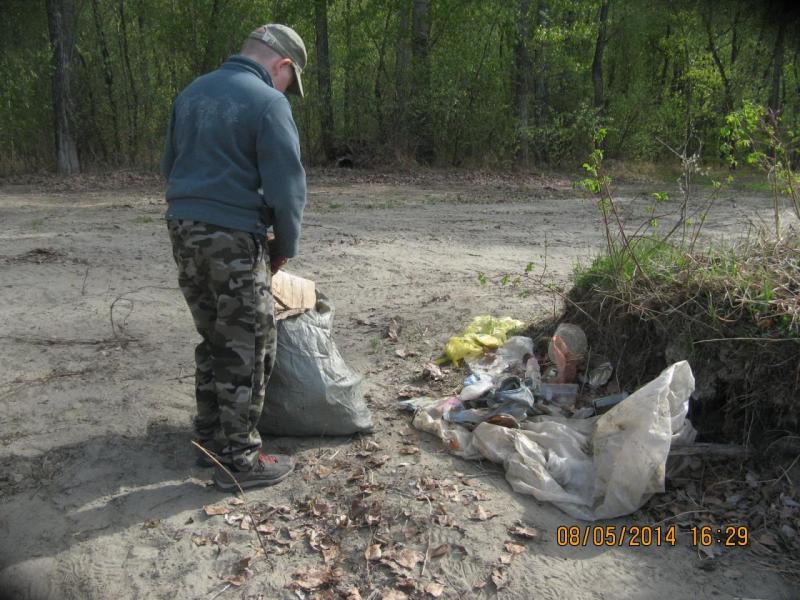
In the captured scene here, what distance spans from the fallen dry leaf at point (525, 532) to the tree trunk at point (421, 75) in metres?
14.6

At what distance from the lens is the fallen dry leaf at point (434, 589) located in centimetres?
297

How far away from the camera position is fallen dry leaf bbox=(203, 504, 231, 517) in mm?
3355

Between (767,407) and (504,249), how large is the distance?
4.70 m

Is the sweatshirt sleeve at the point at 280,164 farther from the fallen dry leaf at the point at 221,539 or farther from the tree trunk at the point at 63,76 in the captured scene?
the tree trunk at the point at 63,76

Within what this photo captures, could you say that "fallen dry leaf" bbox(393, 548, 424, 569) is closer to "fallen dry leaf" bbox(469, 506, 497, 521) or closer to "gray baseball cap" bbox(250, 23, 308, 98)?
"fallen dry leaf" bbox(469, 506, 497, 521)

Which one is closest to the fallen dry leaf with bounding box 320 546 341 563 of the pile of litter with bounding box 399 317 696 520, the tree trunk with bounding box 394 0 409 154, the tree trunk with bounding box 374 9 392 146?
the pile of litter with bounding box 399 317 696 520

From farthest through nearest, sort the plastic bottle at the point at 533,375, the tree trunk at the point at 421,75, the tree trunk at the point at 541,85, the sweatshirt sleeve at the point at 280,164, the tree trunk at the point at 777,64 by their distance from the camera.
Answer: the tree trunk at the point at 541,85
the tree trunk at the point at 421,75
the tree trunk at the point at 777,64
the plastic bottle at the point at 533,375
the sweatshirt sleeve at the point at 280,164

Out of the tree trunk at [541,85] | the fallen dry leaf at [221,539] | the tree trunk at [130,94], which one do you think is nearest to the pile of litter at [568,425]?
the fallen dry leaf at [221,539]

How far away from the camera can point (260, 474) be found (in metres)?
3.54

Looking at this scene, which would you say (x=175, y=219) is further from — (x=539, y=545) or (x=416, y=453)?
(x=539, y=545)

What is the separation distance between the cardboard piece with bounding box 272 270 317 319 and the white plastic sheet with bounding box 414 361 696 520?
107cm

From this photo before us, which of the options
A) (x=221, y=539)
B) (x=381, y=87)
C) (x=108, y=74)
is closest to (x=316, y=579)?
(x=221, y=539)

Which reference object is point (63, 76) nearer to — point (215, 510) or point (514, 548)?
point (215, 510)

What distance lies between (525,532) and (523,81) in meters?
15.8
